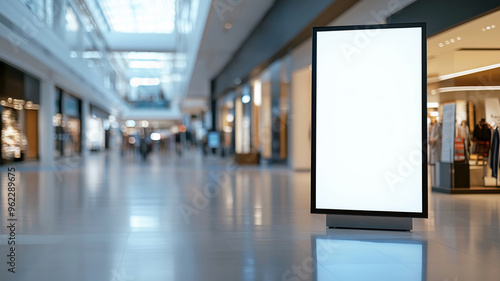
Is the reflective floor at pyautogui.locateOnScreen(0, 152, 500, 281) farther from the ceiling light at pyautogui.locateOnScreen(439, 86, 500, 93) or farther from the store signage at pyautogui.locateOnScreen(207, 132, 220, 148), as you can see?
the store signage at pyautogui.locateOnScreen(207, 132, 220, 148)

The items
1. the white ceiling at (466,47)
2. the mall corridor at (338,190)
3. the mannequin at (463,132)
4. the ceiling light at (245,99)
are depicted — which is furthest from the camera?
the ceiling light at (245,99)

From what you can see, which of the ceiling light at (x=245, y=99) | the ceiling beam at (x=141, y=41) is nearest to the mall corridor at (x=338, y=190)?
the ceiling light at (x=245, y=99)

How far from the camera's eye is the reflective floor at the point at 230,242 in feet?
13.0

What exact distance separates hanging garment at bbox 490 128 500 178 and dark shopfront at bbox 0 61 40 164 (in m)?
15.4

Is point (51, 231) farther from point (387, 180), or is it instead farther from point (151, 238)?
point (387, 180)

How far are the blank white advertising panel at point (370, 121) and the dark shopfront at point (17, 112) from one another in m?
15.2

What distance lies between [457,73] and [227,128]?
77.7 ft

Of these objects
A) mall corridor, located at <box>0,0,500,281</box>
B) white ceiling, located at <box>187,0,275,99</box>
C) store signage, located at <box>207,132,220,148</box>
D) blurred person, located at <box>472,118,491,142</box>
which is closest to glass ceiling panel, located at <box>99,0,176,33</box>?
white ceiling, located at <box>187,0,275,99</box>

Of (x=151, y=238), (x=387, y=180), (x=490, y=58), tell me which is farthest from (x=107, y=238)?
(x=490, y=58)

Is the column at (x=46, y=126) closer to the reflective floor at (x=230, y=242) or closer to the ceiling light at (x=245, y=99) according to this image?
the ceiling light at (x=245, y=99)

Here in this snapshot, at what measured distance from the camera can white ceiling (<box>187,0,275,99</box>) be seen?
47.0ft

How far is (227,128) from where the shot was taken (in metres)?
32.8

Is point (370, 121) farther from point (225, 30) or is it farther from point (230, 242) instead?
point (225, 30)

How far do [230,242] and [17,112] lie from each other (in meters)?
18.0
